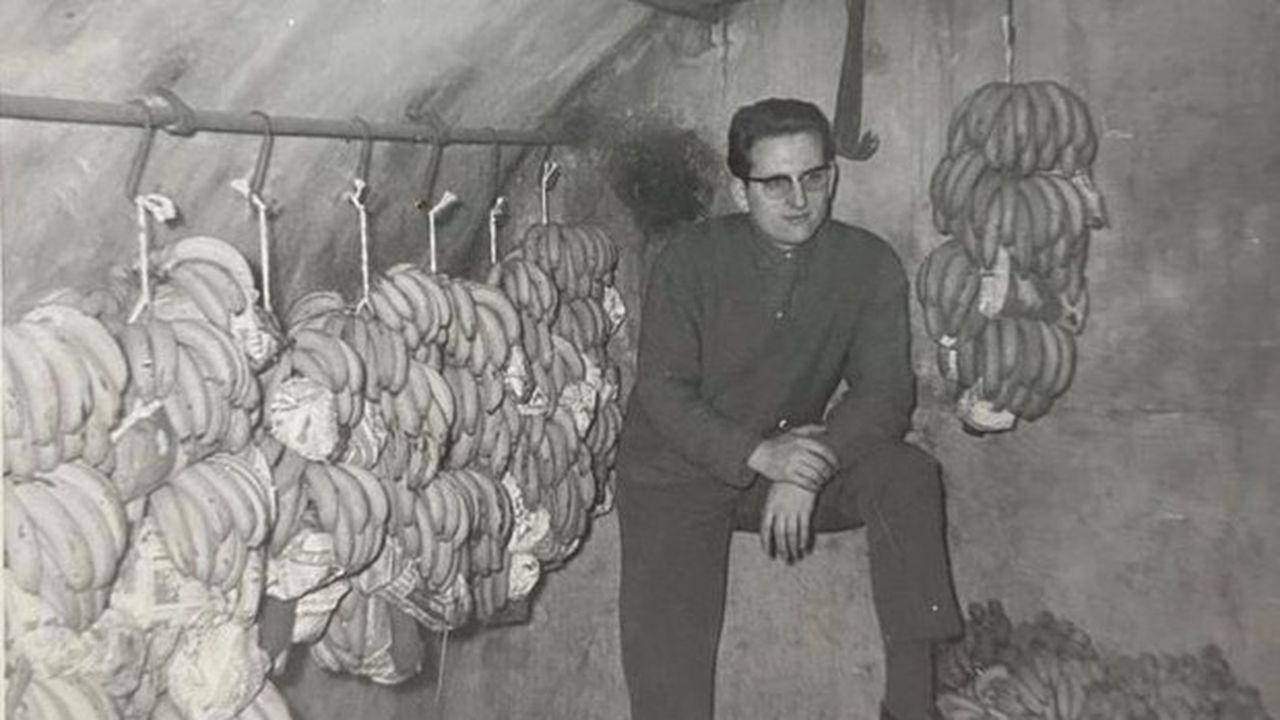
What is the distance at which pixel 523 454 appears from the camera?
3.06m

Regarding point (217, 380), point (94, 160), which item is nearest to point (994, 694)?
→ point (217, 380)

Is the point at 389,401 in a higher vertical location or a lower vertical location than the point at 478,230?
lower

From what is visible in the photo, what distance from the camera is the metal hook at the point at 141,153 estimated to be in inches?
87.4

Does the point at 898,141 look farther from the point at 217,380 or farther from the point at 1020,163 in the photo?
the point at 217,380

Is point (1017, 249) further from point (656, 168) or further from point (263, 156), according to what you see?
point (263, 156)

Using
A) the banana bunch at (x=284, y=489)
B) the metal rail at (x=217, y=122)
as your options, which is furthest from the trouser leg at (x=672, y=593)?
the banana bunch at (x=284, y=489)

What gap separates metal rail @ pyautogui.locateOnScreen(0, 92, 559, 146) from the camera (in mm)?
2047

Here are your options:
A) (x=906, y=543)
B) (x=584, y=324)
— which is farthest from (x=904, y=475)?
(x=584, y=324)

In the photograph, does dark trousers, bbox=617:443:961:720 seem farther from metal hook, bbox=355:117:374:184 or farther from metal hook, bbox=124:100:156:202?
metal hook, bbox=124:100:156:202

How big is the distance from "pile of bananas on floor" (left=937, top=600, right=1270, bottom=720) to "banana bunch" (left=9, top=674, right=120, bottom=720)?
168 centimetres

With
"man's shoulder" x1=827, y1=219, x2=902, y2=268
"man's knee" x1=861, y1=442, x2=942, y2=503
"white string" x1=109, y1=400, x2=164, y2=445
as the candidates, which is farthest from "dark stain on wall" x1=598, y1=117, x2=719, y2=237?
"white string" x1=109, y1=400, x2=164, y2=445

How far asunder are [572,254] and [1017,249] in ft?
2.87

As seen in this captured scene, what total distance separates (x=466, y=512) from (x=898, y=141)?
1132mm

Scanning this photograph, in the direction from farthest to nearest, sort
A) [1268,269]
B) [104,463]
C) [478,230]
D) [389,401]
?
[478,230] < [1268,269] < [389,401] < [104,463]
